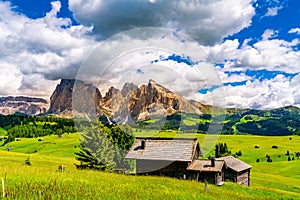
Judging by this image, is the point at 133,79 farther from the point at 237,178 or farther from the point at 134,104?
the point at 237,178

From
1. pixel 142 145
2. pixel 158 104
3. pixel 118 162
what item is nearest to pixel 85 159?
pixel 118 162

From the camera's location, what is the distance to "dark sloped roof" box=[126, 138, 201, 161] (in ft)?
157

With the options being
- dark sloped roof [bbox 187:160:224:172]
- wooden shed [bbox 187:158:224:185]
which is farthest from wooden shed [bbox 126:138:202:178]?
wooden shed [bbox 187:158:224:185]

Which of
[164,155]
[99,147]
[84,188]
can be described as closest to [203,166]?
[164,155]

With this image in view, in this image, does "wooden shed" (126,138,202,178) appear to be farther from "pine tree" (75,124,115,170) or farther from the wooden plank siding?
Result: "pine tree" (75,124,115,170)

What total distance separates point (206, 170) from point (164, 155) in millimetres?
8063

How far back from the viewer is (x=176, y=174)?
163 ft

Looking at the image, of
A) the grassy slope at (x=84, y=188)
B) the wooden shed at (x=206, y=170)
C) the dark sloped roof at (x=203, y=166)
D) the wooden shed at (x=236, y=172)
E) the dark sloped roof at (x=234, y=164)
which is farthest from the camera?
the dark sloped roof at (x=234, y=164)

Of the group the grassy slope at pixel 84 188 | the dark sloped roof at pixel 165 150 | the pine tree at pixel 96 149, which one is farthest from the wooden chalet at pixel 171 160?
the grassy slope at pixel 84 188

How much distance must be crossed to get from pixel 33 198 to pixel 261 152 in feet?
498

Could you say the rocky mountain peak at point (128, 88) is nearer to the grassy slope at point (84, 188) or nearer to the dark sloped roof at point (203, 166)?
the grassy slope at point (84, 188)

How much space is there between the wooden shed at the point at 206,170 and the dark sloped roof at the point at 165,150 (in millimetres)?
3274

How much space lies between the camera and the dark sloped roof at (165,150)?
157 feet

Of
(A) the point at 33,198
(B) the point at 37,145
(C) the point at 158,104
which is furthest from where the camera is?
(B) the point at 37,145
